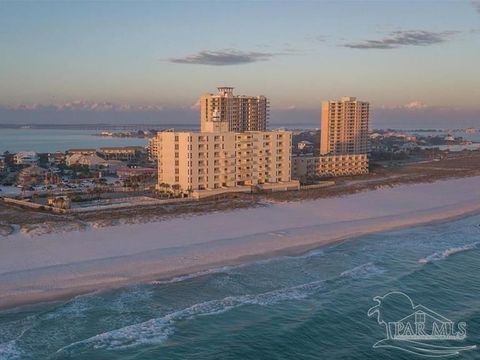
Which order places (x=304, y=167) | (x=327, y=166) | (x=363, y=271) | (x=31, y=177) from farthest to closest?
(x=327, y=166)
(x=304, y=167)
(x=31, y=177)
(x=363, y=271)

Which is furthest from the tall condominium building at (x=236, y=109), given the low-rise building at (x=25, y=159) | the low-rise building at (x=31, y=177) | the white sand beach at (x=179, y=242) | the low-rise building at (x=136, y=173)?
the white sand beach at (x=179, y=242)

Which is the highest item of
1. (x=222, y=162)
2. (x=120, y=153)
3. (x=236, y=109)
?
(x=236, y=109)

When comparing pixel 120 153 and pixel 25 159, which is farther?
pixel 120 153

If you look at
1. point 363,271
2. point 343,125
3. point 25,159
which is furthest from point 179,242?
point 343,125

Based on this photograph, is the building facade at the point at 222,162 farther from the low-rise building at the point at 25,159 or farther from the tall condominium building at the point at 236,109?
the low-rise building at the point at 25,159

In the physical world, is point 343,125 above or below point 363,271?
above

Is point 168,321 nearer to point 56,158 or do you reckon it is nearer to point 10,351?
point 10,351

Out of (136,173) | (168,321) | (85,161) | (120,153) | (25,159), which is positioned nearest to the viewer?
(168,321)
